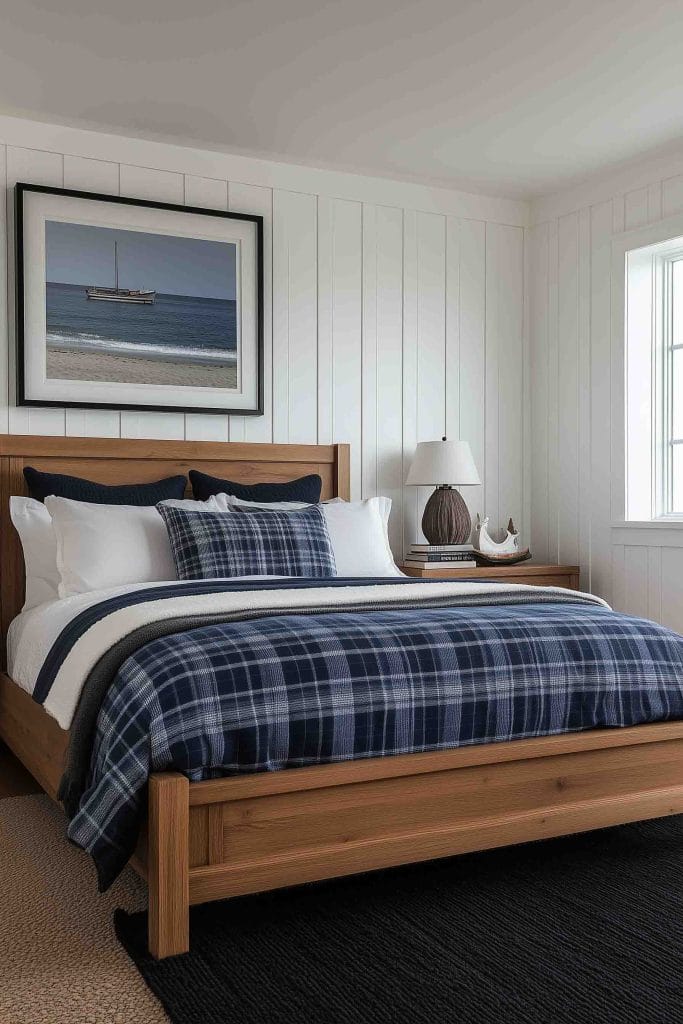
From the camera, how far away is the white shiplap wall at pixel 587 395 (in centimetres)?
427

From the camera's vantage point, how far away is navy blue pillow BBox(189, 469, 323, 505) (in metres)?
4.02

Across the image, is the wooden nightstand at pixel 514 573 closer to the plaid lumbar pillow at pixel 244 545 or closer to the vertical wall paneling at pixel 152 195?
the plaid lumbar pillow at pixel 244 545

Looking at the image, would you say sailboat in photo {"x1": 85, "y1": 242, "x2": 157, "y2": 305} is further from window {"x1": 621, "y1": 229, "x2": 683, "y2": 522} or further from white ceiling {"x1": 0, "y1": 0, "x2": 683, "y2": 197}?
window {"x1": 621, "y1": 229, "x2": 683, "y2": 522}

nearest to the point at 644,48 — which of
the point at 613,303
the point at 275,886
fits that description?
the point at 613,303

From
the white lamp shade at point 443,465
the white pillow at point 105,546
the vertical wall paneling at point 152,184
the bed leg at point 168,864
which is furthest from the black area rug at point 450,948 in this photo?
the vertical wall paneling at point 152,184

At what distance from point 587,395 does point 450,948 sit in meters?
3.16

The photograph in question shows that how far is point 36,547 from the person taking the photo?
3582 mm

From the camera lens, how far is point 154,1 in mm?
2984

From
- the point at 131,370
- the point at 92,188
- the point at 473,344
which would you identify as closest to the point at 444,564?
the point at 473,344

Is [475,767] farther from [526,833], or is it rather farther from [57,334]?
[57,334]

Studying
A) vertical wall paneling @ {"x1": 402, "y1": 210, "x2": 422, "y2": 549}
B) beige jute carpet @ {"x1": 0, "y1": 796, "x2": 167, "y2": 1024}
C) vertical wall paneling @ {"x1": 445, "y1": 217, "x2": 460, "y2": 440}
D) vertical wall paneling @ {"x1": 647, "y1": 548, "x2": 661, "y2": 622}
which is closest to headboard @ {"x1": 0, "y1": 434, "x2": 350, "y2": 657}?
vertical wall paneling @ {"x1": 402, "y1": 210, "x2": 422, "y2": 549}

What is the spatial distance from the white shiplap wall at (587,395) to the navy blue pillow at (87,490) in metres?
2.01

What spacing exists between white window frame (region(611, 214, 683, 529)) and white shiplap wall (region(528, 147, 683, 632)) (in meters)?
0.07

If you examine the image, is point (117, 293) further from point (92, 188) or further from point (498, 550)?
point (498, 550)
